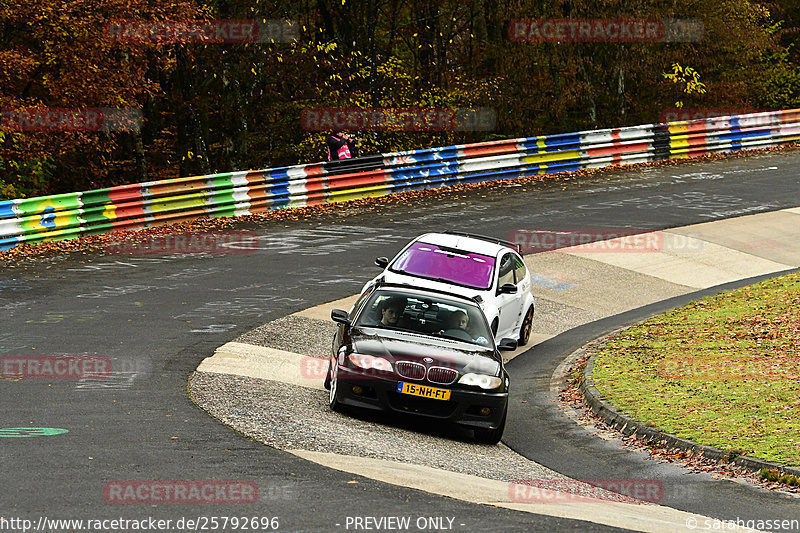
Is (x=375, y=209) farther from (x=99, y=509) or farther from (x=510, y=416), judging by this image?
(x=99, y=509)

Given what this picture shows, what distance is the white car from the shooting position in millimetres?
14953

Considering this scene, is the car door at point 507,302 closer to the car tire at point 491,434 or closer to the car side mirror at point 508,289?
the car side mirror at point 508,289

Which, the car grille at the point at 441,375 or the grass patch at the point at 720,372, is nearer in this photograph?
the car grille at the point at 441,375

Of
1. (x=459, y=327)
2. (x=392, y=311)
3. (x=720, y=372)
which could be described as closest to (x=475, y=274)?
(x=459, y=327)

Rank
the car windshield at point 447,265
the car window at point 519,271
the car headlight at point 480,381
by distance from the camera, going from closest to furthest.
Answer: the car headlight at point 480,381 < the car windshield at point 447,265 < the car window at point 519,271

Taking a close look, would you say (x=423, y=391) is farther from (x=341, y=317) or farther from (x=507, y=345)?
(x=507, y=345)

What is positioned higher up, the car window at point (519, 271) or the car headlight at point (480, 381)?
the car window at point (519, 271)

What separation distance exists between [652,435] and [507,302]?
14.0ft

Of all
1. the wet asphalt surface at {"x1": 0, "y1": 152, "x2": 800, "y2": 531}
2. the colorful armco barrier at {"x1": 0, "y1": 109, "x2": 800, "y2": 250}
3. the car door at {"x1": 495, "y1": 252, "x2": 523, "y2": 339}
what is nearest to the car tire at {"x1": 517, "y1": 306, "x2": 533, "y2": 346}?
the wet asphalt surface at {"x1": 0, "y1": 152, "x2": 800, "y2": 531}

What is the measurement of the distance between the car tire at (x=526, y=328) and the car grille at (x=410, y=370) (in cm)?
540

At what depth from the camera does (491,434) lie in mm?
11469

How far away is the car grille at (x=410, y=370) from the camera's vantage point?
11.3 m

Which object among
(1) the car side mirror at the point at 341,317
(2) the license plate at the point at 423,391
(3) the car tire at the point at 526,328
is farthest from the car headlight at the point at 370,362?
(3) the car tire at the point at 526,328

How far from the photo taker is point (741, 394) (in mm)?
12867
